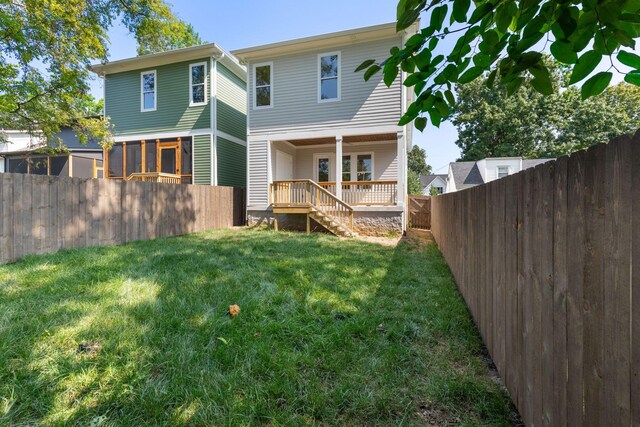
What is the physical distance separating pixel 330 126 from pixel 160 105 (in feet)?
23.9

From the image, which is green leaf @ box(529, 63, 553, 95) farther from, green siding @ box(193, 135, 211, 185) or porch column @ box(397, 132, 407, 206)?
green siding @ box(193, 135, 211, 185)

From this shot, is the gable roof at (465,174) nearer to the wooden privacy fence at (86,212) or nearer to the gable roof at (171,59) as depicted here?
the gable roof at (171,59)

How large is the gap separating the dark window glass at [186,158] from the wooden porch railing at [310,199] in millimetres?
3944

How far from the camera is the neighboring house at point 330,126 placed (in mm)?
10211

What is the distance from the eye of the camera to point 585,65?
3.13 feet

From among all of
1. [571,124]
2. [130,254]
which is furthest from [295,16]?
[571,124]

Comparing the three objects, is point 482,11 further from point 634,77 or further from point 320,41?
point 320,41

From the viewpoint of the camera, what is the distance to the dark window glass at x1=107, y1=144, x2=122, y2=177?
13055mm

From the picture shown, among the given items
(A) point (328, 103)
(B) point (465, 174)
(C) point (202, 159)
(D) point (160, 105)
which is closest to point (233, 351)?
(A) point (328, 103)

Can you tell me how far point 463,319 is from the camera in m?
3.22

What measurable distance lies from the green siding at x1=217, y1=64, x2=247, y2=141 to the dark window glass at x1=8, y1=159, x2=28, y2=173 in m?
11.8

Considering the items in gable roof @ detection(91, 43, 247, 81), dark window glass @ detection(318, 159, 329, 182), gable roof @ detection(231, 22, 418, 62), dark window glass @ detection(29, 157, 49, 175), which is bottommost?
dark window glass @ detection(318, 159, 329, 182)

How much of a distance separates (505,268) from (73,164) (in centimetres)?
1883

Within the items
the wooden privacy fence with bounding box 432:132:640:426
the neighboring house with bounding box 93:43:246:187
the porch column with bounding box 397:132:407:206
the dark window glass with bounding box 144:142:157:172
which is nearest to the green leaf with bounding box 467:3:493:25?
the wooden privacy fence with bounding box 432:132:640:426
